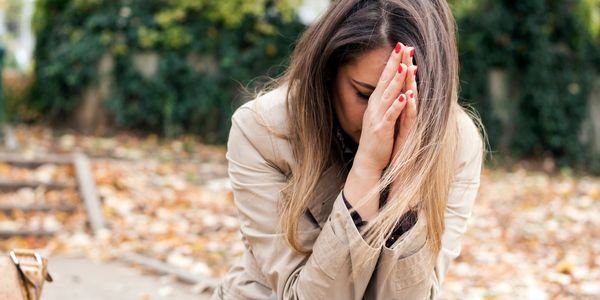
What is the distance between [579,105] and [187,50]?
5.66 metres

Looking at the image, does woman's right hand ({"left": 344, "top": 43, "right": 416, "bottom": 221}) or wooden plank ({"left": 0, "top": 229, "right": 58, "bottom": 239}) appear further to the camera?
wooden plank ({"left": 0, "top": 229, "right": 58, "bottom": 239})

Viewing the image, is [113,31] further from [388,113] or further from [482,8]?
[388,113]

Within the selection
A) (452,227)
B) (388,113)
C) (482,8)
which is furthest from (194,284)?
(482,8)

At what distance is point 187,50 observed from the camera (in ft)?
36.8

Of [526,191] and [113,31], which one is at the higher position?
[113,31]

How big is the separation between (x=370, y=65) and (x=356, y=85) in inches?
2.8

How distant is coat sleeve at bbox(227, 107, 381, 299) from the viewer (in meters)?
2.10

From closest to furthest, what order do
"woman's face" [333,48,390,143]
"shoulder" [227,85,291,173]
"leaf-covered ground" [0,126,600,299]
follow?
1. "woman's face" [333,48,390,143]
2. "shoulder" [227,85,291,173]
3. "leaf-covered ground" [0,126,600,299]

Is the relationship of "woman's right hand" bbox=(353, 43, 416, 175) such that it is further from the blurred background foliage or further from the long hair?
the blurred background foliage

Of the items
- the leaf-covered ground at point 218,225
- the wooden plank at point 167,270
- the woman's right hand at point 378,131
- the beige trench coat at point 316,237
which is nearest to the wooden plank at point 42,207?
the leaf-covered ground at point 218,225

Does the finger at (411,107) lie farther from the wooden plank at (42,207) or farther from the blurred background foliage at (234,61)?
the blurred background foliage at (234,61)

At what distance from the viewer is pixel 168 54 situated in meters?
11.1

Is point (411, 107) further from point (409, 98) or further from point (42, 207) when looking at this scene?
point (42, 207)

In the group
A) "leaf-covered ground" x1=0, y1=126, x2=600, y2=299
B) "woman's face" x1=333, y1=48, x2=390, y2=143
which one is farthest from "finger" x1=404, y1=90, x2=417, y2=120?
"leaf-covered ground" x1=0, y1=126, x2=600, y2=299
